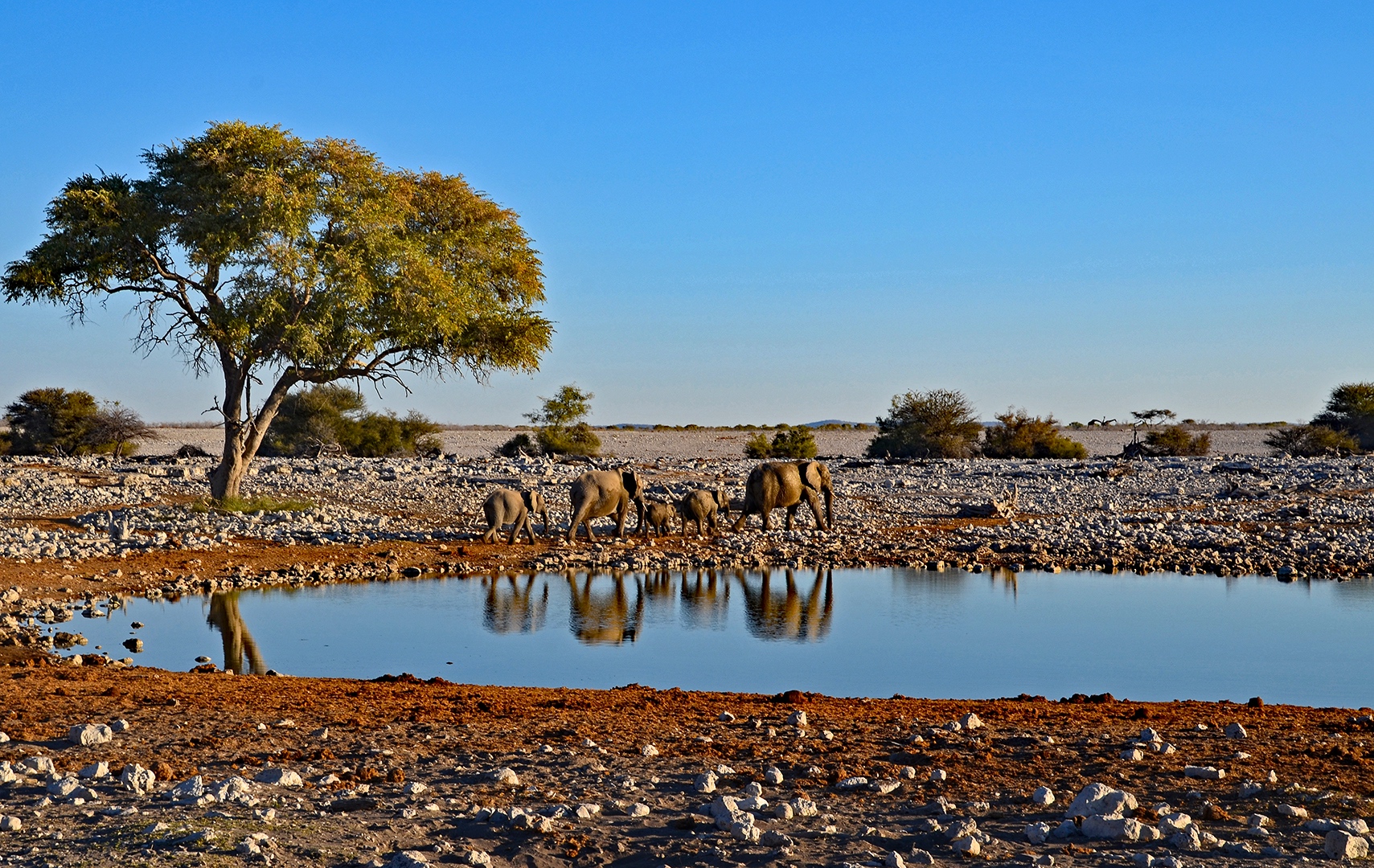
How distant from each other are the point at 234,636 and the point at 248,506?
10.3m

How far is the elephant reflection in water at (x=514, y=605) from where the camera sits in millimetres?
14164

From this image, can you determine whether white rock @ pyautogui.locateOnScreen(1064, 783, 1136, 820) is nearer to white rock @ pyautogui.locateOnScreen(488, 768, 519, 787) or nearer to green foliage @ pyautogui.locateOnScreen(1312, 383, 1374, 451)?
white rock @ pyautogui.locateOnScreen(488, 768, 519, 787)

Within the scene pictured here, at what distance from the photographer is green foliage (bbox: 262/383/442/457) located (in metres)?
47.6

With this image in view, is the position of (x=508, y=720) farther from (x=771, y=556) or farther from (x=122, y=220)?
(x=122, y=220)

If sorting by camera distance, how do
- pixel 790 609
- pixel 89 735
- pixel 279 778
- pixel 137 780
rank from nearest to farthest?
1. pixel 137 780
2. pixel 279 778
3. pixel 89 735
4. pixel 790 609

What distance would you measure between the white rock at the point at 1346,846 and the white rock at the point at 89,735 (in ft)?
21.1

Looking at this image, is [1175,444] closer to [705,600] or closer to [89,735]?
[705,600]

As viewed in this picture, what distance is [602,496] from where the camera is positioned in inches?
841

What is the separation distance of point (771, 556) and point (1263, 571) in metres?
7.51

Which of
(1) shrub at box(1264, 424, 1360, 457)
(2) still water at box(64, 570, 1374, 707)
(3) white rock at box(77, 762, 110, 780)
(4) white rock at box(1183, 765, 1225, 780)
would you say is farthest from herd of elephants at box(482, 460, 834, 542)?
(1) shrub at box(1264, 424, 1360, 457)

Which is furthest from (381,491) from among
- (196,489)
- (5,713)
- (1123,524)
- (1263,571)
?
(5,713)

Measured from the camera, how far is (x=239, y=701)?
28.5 ft

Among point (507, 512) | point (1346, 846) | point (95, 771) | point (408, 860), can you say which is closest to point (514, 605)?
point (507, 512)

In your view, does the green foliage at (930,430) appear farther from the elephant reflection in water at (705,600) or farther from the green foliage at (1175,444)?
the elephant reflection in water at (705,600)
